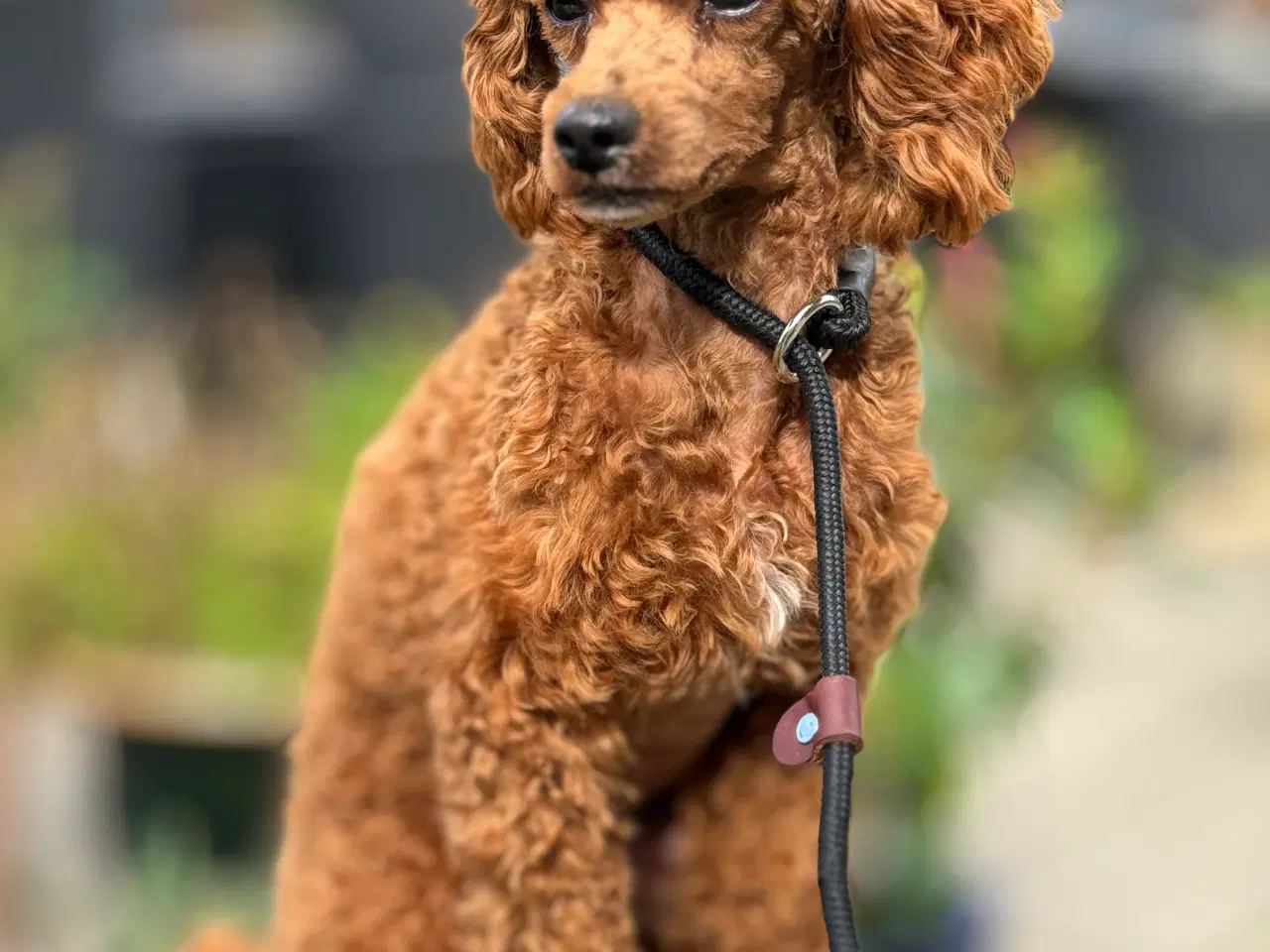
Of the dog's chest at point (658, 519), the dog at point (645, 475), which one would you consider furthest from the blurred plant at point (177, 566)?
the dog's chest at point (658, 519)

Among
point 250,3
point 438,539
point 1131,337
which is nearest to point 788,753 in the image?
point 438,539

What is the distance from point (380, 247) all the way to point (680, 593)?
11.1 feet

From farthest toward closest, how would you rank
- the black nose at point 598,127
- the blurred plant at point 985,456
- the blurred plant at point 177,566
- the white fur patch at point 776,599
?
1. the blurred plant at point 177,566
2. the blurred plant at point 985,456
3. the white fur patch at point 776,599
4. the black nose at point 598,127

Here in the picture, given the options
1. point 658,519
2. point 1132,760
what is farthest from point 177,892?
point 1132,760

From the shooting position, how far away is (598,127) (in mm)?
655

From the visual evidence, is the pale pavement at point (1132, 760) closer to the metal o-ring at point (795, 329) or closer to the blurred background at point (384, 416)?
the blurred background at point (384, 416)

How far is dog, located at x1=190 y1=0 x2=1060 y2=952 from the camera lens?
696 mm

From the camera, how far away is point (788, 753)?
0.73 m

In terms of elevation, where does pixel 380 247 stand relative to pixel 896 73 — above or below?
above

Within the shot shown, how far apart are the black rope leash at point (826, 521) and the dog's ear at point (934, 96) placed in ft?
0.19

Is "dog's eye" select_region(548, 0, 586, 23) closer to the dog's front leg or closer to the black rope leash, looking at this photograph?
the black rope leash

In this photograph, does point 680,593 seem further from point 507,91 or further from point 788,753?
point 507,91

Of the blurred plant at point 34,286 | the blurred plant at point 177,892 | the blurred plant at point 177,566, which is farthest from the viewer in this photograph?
the blurred plant at point 34,286

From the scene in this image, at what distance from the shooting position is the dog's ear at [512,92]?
0.76 metres
